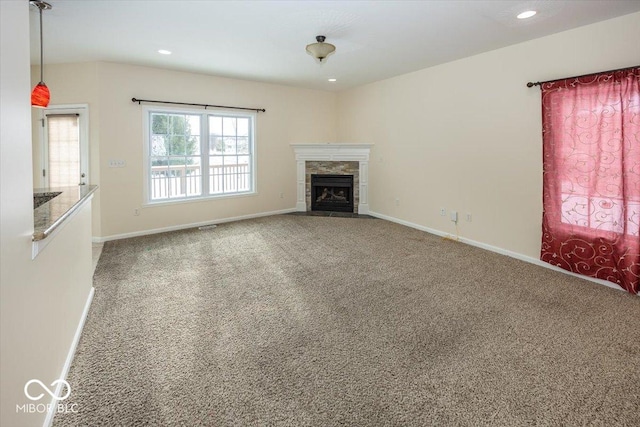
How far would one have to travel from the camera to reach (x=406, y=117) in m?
6.04

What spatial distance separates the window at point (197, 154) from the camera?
19.0 feet

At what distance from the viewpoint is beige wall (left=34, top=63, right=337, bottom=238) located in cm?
511

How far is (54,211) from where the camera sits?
2049 mm

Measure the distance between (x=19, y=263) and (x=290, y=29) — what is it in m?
3.40

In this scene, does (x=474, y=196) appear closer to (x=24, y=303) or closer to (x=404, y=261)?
(x=404, y=261)

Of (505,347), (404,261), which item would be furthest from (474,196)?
(505,347)

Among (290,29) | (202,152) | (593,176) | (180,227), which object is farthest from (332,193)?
(593,176)

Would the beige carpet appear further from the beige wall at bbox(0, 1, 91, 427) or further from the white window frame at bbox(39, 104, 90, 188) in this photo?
the white window frame at bbox(39, 104, 90, 188)

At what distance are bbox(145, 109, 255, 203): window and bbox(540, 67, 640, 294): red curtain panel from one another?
4.97m

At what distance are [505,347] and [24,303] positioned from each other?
274cm

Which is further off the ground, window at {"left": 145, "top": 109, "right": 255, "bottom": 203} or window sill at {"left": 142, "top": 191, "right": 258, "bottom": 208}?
window at {"left": 145, "top": 109, "right": 255, "bottom": 203}

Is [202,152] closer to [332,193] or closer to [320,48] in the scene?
[332,193]

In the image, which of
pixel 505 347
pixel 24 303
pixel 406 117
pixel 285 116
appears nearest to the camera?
pixel 24 303

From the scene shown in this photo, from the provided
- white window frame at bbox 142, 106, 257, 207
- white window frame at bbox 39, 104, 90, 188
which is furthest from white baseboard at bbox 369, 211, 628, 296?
white window frame at bbox 39, 104, 90, 188
